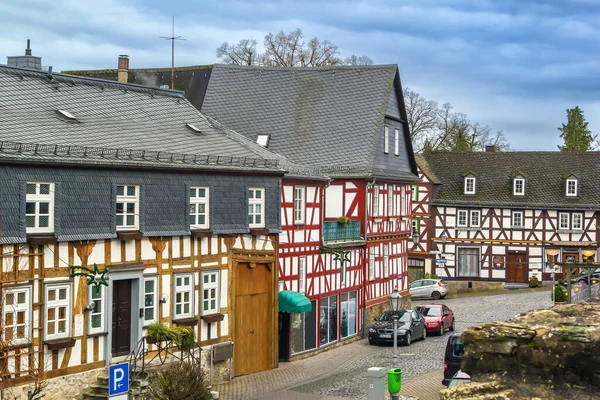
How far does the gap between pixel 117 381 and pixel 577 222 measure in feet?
151

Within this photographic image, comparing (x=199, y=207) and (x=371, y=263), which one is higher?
A: (x=199, y=207)

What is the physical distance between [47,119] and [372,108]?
17.7 meters

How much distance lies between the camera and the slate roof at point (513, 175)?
189 feet

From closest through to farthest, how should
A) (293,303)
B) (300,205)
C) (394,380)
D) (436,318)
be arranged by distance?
(394,380) → (293,303) → (300,205) → (436,318)

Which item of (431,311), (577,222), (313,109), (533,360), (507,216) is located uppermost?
(313,109)

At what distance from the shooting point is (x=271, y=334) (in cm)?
2923

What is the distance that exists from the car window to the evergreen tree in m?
44.7

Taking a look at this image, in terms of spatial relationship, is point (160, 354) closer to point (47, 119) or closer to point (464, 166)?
point (47, 119)

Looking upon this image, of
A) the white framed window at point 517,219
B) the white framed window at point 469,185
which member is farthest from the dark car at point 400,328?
the white framed window at point 469,185

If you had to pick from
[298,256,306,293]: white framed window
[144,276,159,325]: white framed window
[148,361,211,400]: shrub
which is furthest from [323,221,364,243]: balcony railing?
[148,361,211,400]: shrub

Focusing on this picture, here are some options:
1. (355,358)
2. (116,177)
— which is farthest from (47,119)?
(355,358)

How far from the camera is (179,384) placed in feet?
71.2

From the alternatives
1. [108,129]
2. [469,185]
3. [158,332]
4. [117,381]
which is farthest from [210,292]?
[469,185]

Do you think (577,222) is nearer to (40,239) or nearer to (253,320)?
(253,320)
